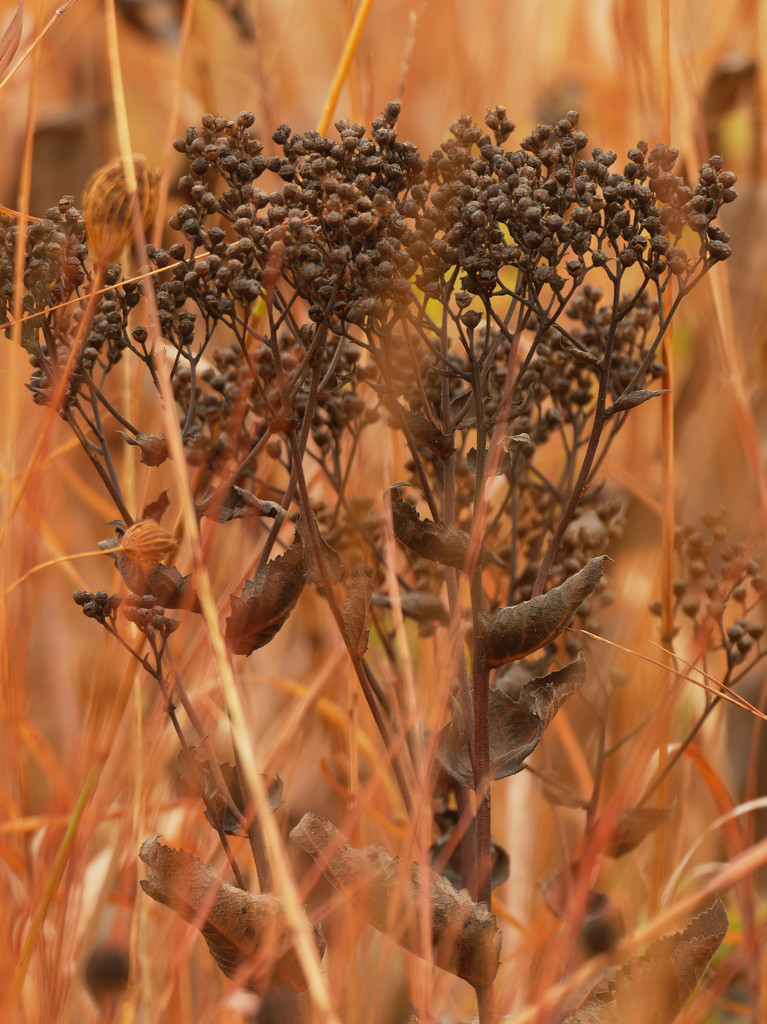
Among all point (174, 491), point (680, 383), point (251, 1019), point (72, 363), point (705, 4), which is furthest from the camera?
point (705, 4)

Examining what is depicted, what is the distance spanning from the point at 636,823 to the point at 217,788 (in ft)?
1.27

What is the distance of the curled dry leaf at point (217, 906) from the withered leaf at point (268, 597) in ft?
0.50

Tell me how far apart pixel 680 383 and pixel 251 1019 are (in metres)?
1.35

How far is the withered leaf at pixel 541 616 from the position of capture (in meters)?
0.65

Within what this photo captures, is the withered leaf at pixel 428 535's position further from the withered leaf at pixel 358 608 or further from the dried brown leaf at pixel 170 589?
the dried brown leaf at pixel 170 589

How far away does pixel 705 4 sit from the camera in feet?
7.09

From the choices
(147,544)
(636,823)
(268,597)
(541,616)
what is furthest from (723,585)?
(147,544)

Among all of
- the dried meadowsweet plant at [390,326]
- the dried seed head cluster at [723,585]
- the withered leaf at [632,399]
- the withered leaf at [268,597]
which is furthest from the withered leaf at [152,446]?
the dried seed head cluster at [723,585]

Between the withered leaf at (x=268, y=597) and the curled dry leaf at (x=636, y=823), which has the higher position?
the withered leaf at (x=268, y=597)

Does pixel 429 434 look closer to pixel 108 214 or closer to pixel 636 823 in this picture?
pixel 108 214

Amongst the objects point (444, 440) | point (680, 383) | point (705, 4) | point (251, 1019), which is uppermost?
point (705, 4)

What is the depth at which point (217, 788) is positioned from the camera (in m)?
0.74

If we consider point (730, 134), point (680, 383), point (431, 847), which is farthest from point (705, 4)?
point (431, 847)

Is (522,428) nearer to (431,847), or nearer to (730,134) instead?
(431,847)
